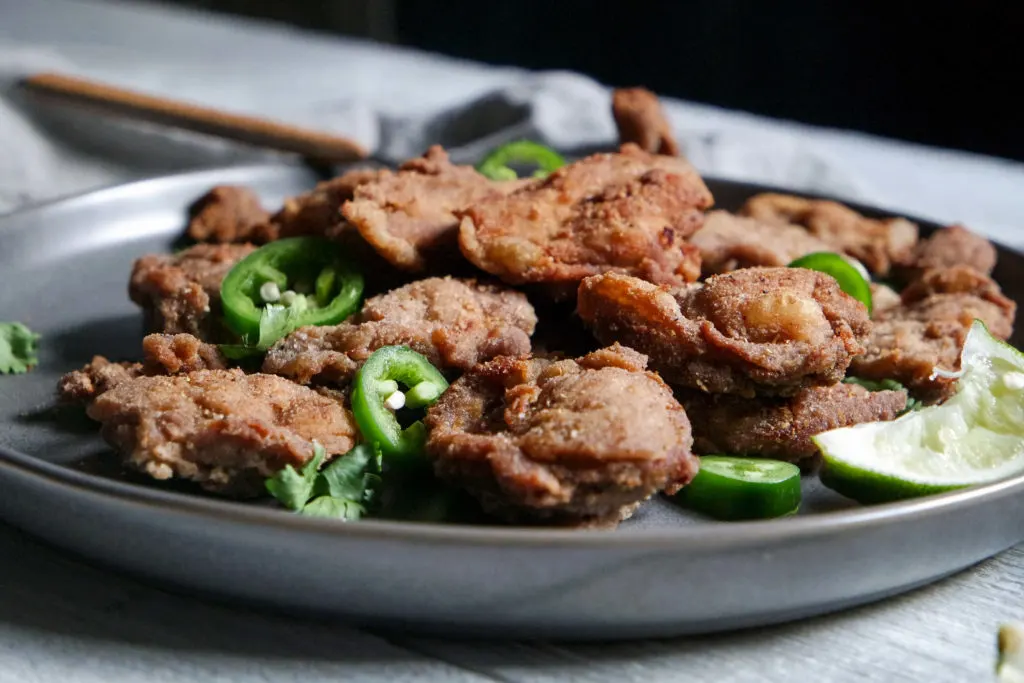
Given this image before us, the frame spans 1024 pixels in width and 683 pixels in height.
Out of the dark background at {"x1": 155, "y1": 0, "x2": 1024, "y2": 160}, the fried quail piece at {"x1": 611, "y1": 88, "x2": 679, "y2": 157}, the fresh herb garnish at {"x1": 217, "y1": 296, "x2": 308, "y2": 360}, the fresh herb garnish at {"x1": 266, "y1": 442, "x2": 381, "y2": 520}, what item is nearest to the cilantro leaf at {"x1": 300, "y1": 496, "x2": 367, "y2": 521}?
the fresh herb garnish at {"x1": 266, "y1": 442, "x2": 381, "y2": 520}

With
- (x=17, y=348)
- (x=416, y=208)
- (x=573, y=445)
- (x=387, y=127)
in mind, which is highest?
(x=387, y=127)

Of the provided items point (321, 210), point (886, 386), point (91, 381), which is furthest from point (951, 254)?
point (91, 381)

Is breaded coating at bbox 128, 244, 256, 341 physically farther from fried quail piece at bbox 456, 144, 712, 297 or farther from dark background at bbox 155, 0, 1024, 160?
dark background at bbox 155, 0, 1024, 160

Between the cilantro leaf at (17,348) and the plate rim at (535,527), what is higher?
the plate rim at (535,527)

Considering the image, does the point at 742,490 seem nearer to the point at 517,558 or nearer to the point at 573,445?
the point at 573,445

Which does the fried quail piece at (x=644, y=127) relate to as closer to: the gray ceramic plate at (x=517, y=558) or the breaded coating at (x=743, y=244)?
the breaded coating at (x=743, y=244)

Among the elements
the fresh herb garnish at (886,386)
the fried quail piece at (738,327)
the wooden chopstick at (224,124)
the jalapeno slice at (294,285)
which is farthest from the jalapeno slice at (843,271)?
the wooden chopstick at (224,124)
